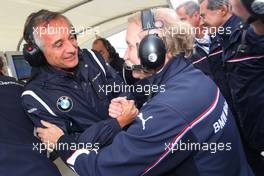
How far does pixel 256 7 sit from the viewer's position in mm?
1454

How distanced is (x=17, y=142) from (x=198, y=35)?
2244mm

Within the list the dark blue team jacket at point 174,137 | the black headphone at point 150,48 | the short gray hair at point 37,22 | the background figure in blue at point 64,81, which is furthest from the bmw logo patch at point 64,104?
the black headphone at point 150,48

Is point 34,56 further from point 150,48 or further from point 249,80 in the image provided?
point 249,80

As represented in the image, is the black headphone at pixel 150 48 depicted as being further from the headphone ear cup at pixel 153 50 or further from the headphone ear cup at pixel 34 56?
the headphone ear cup at pixel 34 56

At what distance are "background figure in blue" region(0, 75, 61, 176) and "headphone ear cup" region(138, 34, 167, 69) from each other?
2.84ft

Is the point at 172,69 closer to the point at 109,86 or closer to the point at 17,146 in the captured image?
the point at 109,86

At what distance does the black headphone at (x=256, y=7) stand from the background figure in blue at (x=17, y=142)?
4.41 ft

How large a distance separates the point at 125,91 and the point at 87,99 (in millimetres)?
321

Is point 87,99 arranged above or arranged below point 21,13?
above

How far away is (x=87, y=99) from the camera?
6.71 ft

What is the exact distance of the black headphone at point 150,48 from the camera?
4.78 feet

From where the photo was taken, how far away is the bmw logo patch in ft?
6.39

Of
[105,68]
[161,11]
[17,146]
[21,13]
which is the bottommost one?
[21,13]

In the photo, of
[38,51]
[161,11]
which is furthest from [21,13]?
[161,11]
